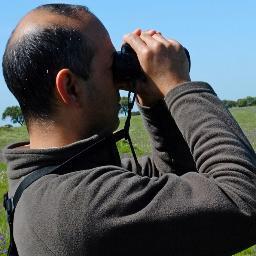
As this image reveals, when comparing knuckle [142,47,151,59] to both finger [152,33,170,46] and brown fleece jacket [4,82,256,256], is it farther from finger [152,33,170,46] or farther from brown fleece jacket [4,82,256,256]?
brown fleece jacket [4,82,256,256]

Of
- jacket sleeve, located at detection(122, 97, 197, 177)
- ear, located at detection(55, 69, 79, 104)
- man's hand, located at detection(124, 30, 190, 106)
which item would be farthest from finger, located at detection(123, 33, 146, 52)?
jacket sleeve, located at detection(122, 97, 197, 177)

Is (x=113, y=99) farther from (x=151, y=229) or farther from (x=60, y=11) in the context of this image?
(x=151, y=229)

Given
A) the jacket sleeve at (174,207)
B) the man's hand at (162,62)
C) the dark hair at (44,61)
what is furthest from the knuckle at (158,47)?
the jacket sleeve at (174,207)

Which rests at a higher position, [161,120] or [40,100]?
[40,100]

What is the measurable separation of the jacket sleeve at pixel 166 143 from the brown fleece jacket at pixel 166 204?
1.68 feet

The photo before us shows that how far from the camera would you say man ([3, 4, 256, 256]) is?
2473mm

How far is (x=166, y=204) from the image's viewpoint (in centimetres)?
248

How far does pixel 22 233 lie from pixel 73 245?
25cm

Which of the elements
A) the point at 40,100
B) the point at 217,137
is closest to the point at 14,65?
the point at 40,100

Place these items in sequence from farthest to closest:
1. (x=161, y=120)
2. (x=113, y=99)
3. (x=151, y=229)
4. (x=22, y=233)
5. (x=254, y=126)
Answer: (x=254, y=126) < (x=161, y=120) < (x=113, y=99) < (x=22, y=233) < (x=151, y=229)

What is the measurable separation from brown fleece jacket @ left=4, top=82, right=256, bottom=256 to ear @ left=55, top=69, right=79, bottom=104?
0.29 m

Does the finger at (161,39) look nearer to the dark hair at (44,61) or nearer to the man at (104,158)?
the man at (104,158)

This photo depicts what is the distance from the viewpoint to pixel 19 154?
279cm

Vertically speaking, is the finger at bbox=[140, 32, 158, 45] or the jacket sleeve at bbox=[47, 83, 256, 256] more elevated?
the finger at bbox=[140, 32, 158, 45]
